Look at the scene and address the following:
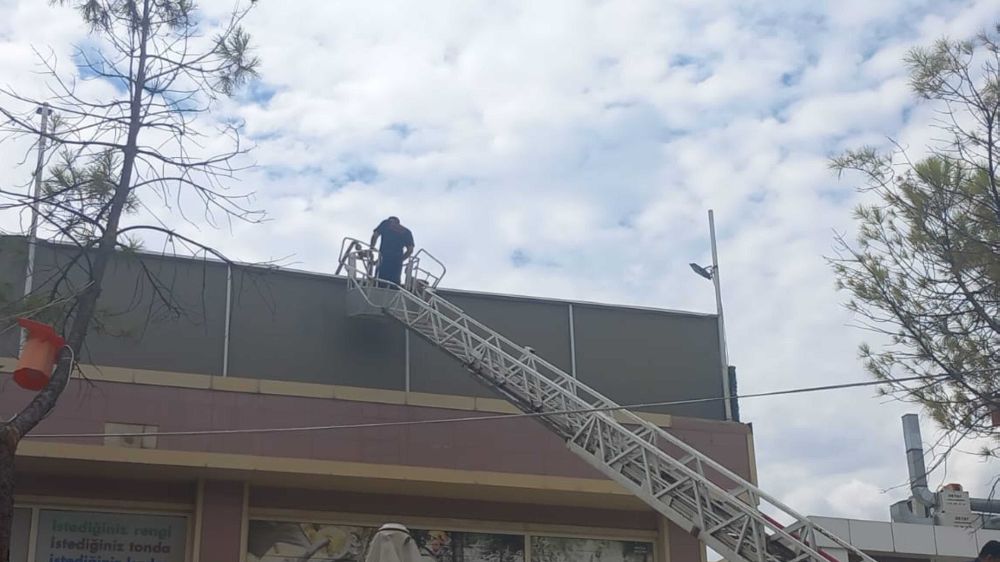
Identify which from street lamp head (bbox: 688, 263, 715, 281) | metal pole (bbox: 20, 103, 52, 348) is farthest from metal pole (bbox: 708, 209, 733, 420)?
metal pole (bbox: 20, 103, 52, 348)

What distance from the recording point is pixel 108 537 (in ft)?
50.4

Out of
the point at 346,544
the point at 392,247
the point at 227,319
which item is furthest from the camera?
the point at 392,247

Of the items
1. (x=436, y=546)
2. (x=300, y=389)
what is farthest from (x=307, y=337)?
(x=436, y=546)

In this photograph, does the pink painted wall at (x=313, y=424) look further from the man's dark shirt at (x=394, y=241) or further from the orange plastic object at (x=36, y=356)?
the orange plastic object at (x=36, y=356)

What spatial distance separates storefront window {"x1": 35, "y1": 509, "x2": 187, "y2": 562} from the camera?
49.6 ft

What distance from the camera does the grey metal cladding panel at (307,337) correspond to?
1720 centimetres

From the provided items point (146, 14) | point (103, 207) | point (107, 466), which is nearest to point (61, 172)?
point (103, 207)

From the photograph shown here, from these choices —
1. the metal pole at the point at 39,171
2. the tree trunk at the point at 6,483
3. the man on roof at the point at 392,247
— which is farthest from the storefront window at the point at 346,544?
the tree trunk at the point at 6,483

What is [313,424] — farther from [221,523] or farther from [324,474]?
[221,523]

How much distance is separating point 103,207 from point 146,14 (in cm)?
207

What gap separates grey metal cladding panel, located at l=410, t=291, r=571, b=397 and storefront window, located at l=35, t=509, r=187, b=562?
4089mm

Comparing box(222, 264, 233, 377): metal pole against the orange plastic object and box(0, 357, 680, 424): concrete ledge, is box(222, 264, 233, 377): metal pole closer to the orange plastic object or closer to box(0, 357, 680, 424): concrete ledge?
box(0, 357, 680, 424): concrete ledge

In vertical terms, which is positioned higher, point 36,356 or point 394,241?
point 394,241

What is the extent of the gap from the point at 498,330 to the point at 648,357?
2.51m
